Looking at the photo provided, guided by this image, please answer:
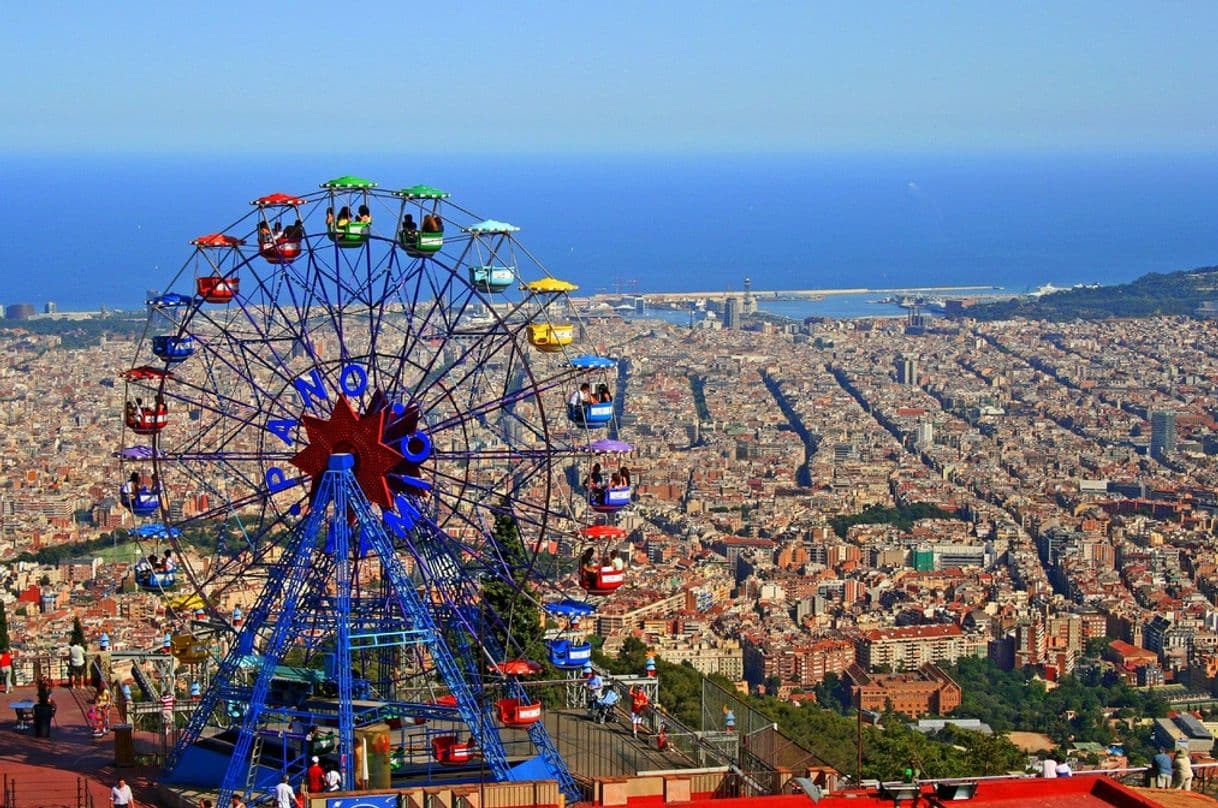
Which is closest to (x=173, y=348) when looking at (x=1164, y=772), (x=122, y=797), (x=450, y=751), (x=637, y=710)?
(x=450, y=751)

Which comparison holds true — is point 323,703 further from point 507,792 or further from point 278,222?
point 278,222

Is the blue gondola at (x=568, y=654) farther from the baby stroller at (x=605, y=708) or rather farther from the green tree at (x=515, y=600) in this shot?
the baby stroller at (x=605, y=708)

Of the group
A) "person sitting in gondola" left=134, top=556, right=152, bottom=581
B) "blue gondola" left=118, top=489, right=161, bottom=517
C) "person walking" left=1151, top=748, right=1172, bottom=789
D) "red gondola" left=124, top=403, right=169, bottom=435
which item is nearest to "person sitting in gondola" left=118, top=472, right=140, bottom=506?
"blue gondola" left=118, top=489, right=161, bottom=517

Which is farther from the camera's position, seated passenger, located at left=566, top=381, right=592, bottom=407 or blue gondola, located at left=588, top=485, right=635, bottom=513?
seated passenger, located at left=566, top=381, right=592, bottom=407

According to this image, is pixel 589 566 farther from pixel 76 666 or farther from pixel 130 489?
pixel 76 666

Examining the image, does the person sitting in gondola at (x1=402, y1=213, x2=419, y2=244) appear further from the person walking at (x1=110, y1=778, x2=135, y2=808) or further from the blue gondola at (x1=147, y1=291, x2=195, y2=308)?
the person walking at (x1=110, y1=778, x2=135, y2=808)

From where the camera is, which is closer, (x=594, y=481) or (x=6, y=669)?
(x=594, y=481)

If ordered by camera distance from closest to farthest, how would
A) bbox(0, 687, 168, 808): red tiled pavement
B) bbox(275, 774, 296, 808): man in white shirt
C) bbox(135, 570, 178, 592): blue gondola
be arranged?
bbox(275, 774, 296, 808): man in white shirt < bbox(0, 687, 168, 808): red tiled pavement < bbox(135, 570, 178, 592): blue gondola
